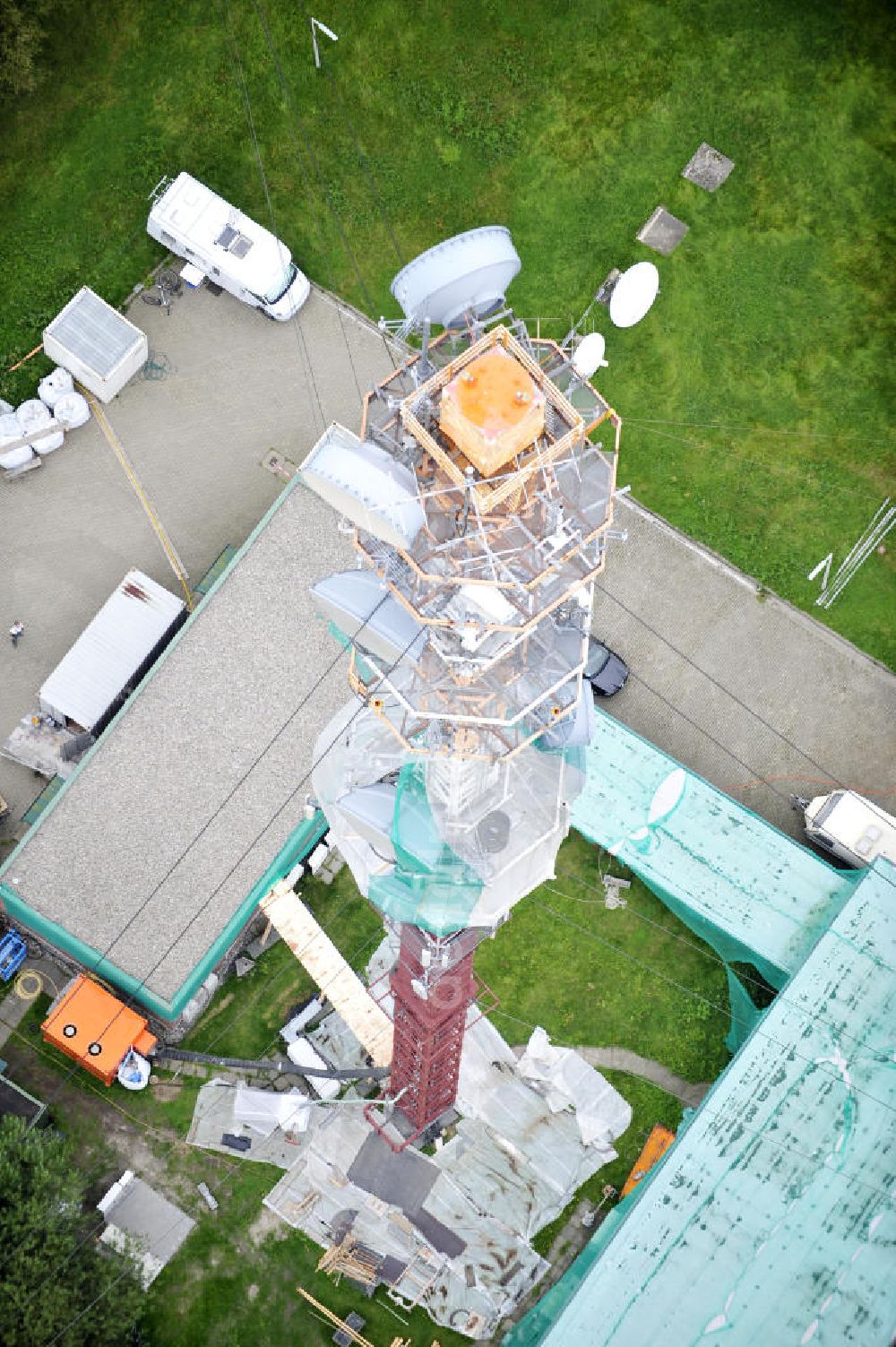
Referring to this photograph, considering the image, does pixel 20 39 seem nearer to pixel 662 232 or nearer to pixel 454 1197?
pixel 662 232

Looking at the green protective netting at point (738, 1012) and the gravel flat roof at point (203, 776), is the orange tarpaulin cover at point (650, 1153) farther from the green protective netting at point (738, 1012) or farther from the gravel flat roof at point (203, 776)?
the gravel flat roof at point (203, 776)

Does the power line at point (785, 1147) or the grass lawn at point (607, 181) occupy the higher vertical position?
the grass lawn at point (607, 181)

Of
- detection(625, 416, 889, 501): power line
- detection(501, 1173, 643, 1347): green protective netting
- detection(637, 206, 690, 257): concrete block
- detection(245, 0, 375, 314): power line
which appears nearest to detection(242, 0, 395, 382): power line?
detection(245, 0, 375, 314): power line

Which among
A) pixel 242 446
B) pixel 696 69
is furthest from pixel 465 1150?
pixel 696 69

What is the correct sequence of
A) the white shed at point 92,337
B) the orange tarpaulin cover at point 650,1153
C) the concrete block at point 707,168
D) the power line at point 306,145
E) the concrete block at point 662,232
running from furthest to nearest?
the concrete block at point 707,168 < the concrete block at point 662,232 < the power line at point 306,145 < the white shed at point 92,337 < the orange tarpaulin cover at point 650,1153

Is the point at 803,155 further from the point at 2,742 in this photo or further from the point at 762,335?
the point at 2,742

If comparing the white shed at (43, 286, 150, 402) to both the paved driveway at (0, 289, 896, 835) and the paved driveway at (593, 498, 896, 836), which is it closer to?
the paved driveway at (0, 289, 896, 835)

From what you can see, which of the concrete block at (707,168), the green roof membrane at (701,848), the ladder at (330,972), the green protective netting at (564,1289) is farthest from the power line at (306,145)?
the green protective netting at (564,1289)

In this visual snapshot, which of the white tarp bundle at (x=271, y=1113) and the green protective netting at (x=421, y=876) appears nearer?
the green protective netting at (x=421, y=876)
